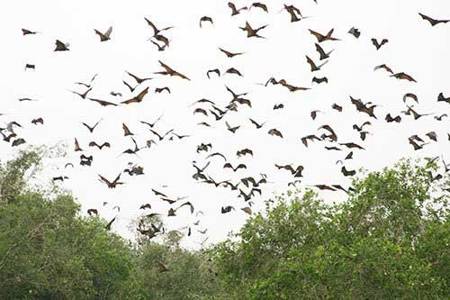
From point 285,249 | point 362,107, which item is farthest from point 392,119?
point 285,249

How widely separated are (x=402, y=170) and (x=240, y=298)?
8.78 metres

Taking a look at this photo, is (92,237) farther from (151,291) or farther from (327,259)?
(327,259)

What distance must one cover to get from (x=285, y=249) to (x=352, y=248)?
225 inches

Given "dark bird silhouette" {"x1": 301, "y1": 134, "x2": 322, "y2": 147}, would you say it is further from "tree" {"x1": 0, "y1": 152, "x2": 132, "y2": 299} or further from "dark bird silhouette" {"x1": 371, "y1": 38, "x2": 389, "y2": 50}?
"tree" {"x1": 0, "y1": 152, "x2": 132, "y2": 299}

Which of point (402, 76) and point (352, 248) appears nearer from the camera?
point (402, 76)

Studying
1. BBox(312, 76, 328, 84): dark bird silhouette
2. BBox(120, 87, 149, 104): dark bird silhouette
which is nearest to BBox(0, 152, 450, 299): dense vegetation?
BBox(312, 76, 328, 84): dark bird silhouette

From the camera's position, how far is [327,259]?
22.5m

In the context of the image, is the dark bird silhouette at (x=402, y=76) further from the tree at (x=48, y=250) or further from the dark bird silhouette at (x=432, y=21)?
the tree at (x=48, y=250)

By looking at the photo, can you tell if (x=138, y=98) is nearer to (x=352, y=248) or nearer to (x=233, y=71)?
(x=233, y=71)

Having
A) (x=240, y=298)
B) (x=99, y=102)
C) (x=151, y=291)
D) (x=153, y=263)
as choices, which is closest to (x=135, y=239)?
(x=153, y=263)

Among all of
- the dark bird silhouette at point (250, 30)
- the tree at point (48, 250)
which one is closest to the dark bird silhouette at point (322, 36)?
the dark bird silhouette at point (250, 30)

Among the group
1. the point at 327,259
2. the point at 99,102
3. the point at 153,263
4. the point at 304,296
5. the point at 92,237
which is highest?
the point at 99,102

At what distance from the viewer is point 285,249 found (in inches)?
1077

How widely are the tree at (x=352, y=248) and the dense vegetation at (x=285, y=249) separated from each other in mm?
41
